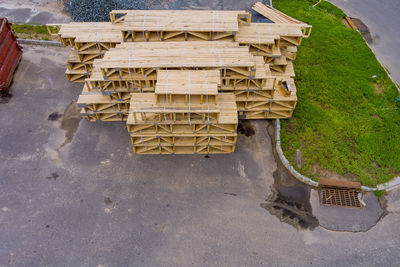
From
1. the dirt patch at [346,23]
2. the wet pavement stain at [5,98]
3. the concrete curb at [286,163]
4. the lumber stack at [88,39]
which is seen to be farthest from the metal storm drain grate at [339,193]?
the wet pavement stain at [5,98]

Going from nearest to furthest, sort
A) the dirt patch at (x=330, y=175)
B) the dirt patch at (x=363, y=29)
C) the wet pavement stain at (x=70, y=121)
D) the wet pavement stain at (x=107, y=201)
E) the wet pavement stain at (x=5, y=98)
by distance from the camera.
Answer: the wet pavement stain at (x=107, y=201) < the dirt patch at (x=330, y=175) < the wet pavement stain at (x=70, y=121) < the wet pavement stain at (x=5, y=98) < the dirt patch at (x=363, y=29)

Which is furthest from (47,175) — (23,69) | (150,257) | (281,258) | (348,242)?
(348,242)

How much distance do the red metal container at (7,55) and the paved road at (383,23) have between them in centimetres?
2735

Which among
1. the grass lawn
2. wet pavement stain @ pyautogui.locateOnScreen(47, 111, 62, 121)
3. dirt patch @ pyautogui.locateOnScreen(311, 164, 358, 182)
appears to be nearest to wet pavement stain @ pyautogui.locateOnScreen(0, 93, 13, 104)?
wet pavement stain @ pyautogui.locateOnScreen(47, 111, 62, 121)

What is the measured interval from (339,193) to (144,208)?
9870 millimetres

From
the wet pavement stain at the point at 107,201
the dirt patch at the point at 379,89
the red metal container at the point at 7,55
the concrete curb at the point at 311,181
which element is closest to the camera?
the wet pavement stain at the point at 107,201

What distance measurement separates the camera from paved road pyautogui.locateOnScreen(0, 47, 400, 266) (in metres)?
12.0

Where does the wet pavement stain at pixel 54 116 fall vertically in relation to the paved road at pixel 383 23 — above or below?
below

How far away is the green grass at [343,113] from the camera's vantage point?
15.3m

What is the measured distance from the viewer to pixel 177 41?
53.0 feet

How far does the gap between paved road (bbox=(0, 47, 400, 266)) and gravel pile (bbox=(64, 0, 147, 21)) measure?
1046 centimetres

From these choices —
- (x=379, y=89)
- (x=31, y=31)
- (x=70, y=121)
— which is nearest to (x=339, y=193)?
(x=379, y=89)

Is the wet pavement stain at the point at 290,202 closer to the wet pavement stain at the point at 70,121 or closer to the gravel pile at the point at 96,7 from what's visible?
the wet pavement stain at the point at 70,121

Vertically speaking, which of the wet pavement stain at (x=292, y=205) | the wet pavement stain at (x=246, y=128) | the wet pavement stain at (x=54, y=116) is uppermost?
the wet pavement stain at (x=246, y=128)
